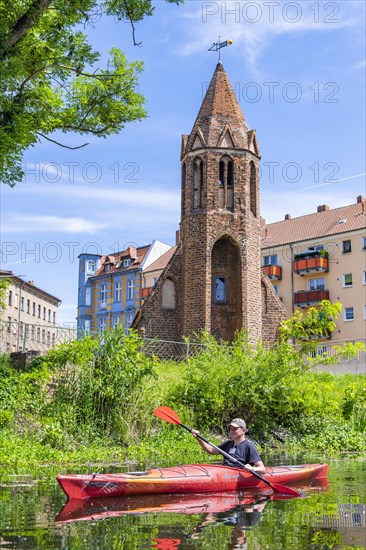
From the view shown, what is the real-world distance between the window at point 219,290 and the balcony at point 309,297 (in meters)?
22.9

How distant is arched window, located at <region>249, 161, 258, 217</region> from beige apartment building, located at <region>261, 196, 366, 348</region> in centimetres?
2153

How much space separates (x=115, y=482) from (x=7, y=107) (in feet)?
30.5

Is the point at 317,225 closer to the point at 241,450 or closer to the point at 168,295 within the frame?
the point at 168,295

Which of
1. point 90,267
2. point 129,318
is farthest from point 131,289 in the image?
point 90,267

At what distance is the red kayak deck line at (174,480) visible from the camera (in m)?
8.24

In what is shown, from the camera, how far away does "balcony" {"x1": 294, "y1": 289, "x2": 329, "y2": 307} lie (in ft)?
170

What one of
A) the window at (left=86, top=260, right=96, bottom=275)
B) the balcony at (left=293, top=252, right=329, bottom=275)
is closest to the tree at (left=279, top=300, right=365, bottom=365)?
the balcony at (left=293, top=252, right=329, bottom=275)

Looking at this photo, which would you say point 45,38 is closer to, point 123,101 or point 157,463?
point 123,101

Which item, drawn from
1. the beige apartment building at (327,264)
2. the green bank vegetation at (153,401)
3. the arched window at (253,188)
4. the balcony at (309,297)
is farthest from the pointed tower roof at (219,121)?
the balcony at (309,297)

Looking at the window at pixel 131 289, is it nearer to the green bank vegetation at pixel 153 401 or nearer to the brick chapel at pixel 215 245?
the brick chapel at pixel 215 245

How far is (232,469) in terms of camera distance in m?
9.58

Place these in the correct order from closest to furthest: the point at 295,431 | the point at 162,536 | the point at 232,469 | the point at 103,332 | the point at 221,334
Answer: the point at 162,536
the point at 232,469
the point at 103,332
the point at 295,431
the point at 221,334

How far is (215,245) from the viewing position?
3034 cm

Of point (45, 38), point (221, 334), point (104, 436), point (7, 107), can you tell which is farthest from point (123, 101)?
point (221, 334)
